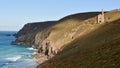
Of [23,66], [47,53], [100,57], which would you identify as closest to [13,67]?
[23,66]

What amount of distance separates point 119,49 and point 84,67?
5.89 metres

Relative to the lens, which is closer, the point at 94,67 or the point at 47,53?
the point at 94,67

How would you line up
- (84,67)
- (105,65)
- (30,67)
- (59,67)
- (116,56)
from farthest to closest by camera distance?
(30,67) < (59,67) < (84,67) < (116,56) < (105,65)

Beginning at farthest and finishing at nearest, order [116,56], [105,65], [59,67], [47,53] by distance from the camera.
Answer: [47,53] → [59,67] → [116,56] → [105,65]

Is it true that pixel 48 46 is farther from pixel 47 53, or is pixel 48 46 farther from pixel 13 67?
pixel 13 67

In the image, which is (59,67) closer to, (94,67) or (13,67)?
(94,67)

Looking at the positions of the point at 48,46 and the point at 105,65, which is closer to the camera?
the point at 105,65

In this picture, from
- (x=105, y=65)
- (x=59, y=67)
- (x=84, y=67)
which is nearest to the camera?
(x=105, y=65)

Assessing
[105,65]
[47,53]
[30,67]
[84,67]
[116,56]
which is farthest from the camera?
[47,53]

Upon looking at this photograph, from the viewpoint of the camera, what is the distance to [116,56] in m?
44.2

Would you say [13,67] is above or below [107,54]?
below

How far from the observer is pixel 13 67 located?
326 feet

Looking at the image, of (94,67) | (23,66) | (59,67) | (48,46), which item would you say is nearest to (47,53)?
(48,46)

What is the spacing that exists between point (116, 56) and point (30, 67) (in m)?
56.7
